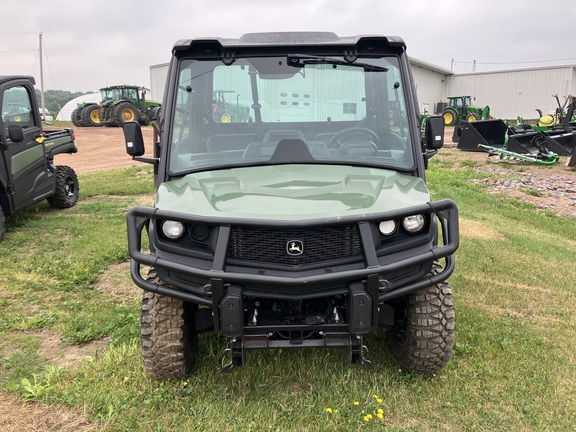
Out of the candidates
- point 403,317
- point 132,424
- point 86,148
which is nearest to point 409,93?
point 403,317

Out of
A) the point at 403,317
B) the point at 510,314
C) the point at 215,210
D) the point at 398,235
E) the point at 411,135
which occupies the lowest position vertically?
the point at 510,314

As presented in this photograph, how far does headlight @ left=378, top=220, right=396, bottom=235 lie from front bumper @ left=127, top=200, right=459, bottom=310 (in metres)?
0.12

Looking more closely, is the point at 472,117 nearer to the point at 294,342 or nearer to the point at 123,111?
the point at 123,111

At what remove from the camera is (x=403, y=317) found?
3.24 m

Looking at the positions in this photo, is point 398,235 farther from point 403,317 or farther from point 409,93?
point 409,93

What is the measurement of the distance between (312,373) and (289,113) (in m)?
1.84

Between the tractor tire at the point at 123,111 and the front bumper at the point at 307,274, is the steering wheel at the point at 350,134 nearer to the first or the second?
the front bumper at the point at 307,274

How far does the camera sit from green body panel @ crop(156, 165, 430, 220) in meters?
2.68

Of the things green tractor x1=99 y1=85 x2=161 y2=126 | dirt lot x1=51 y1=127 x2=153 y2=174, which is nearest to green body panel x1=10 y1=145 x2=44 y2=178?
dirt lot x1=51 y1=127 x2=153 y2=174

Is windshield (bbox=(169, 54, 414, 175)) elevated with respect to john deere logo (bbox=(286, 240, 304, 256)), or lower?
elevated

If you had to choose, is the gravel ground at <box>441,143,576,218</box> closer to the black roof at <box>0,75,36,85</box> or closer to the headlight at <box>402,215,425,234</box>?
the headlight at <box>402,215,425,234</box>

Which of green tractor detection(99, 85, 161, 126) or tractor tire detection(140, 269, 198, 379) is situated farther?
green tractor detection(99, 85, 161, 126)

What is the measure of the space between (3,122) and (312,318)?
5691mm

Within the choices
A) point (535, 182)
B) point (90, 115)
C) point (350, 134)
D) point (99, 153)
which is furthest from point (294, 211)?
point (90, 115)
